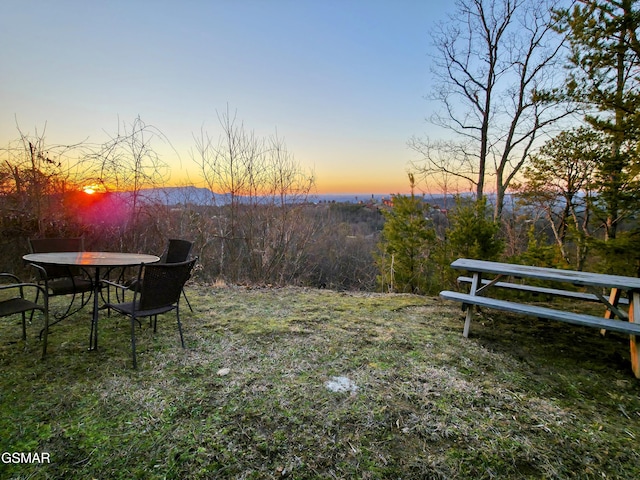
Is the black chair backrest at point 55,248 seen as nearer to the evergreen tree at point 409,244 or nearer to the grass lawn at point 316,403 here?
the grass lawn at point 316,403

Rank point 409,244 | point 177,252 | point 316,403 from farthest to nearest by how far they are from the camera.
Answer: point 409,244, point 177,252, point 316,403

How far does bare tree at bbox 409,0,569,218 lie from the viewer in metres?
8.00

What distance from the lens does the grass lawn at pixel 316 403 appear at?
1359mm

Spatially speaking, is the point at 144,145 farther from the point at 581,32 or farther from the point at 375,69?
the point at 581,32

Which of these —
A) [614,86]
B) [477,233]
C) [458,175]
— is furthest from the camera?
[458,175]

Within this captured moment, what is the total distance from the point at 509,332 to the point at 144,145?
577cm

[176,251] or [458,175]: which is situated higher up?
[458,175]

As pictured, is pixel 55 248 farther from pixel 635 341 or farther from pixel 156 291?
pixel 635 341

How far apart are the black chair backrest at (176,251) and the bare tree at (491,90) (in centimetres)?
746

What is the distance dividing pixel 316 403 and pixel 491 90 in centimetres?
1031

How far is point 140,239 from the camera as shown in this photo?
5148mm

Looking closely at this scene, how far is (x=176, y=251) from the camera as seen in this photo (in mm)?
3410

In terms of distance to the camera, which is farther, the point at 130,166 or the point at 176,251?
the point at 130,166

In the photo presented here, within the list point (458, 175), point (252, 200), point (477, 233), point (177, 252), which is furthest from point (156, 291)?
point (458, 175)
